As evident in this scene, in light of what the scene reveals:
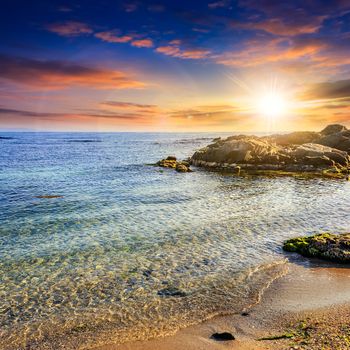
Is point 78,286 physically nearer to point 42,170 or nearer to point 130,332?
point 130,332

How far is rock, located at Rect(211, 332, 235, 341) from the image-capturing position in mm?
9641

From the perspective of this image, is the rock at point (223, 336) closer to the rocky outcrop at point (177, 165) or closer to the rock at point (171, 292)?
the rock at point (171, 292)

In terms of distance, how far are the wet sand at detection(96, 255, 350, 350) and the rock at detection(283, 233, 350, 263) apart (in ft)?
5.85

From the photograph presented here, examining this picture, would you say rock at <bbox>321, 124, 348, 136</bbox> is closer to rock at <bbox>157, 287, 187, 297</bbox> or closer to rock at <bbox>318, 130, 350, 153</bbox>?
rock at <bbox>318, 130, 350, 153</bbox>

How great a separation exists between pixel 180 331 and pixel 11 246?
41.6 ft

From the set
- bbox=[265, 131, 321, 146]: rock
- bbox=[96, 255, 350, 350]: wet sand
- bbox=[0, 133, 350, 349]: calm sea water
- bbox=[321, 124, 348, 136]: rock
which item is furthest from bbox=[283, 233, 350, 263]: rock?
bbox=[321, 124, 348, 136]: rock

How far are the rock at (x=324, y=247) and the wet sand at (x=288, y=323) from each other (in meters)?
1.78

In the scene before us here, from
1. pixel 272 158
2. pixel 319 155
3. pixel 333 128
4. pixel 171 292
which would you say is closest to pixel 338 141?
pixel 319 155

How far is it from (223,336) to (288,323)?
94.4 inches

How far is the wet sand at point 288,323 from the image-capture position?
30.1 feet

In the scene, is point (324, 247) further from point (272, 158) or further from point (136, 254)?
point (272, 158)

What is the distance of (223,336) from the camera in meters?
9.76

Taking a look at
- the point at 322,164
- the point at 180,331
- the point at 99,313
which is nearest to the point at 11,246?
the point at 99,313

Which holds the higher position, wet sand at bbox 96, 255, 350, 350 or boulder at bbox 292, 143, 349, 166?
boulder at bbox 292, 143, 349, 166
